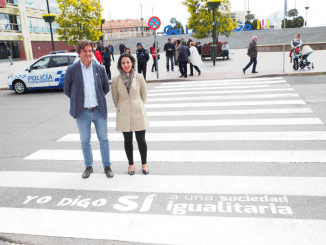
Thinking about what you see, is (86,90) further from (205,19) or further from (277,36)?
(277,36)

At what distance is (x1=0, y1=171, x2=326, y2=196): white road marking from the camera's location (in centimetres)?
411

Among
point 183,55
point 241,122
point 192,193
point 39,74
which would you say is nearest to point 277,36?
point 183,55

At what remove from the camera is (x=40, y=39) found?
46812 millimetres

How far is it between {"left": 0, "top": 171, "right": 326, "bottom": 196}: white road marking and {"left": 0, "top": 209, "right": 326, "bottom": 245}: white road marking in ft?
2.21

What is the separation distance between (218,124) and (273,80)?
7378 millimetres

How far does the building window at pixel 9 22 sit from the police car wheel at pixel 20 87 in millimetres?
28642

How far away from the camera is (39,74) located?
555 inches

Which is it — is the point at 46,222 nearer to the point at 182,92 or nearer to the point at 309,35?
the point at 182,92

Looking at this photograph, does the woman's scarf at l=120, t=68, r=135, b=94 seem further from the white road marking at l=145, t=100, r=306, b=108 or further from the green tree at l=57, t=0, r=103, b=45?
the green tree at l=57, t=0, r=103, b=45

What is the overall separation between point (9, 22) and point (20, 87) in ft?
101

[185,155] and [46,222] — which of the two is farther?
[185,155]

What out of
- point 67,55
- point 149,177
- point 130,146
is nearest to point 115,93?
→ point 130,146

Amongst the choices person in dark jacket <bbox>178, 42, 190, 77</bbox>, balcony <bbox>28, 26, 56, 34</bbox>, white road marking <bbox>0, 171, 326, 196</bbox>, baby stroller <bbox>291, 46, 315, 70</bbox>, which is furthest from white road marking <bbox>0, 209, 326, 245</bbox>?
balcony <bbox>28, 26, 56, 34</bbox>

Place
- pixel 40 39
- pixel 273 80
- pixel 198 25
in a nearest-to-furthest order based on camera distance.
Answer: pixel 273 80
pixel 198 25
pixel 40 39
